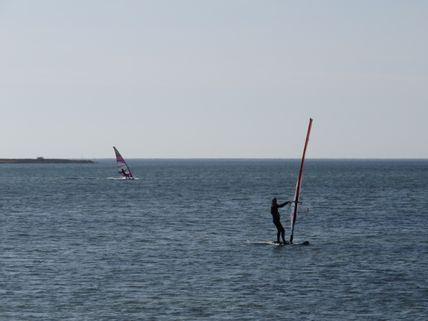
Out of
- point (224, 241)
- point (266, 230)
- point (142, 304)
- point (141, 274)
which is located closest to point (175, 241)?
point (224, 241)

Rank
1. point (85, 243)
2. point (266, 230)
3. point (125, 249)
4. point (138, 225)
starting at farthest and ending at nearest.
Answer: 1. point (138, 225)
2. point (266, 230)
3. point (85, 243)
4. point (125, 249)

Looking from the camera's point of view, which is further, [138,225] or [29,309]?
[138,225]

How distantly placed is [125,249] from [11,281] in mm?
11774

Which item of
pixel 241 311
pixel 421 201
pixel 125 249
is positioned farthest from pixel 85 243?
pixel 421 201

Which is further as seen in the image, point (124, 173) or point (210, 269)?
point (124, 173)

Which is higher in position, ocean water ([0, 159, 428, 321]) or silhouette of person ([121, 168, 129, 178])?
silhouette of person ([121, 168, 129, 178])

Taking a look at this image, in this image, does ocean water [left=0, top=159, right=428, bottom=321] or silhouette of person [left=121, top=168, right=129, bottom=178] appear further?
silhouette of person [left=121, top=168, right=129, bottom=178]

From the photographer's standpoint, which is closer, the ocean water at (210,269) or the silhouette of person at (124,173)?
the ocean water at (210,269)

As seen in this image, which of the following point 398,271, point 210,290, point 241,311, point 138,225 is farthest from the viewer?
point 138,225

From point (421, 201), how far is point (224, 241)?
160ft

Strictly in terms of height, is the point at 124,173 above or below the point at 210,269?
above

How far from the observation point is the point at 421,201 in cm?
9262

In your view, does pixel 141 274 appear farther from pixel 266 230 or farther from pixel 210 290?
pixel 266 230

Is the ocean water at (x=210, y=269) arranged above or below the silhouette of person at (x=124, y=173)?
below
